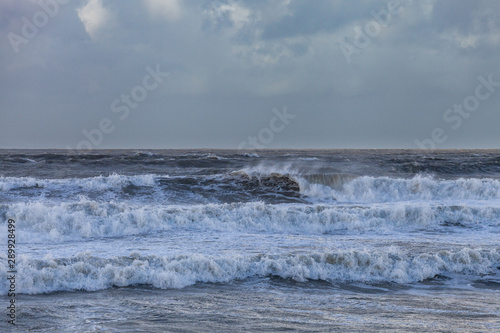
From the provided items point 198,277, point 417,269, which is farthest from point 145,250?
point 417,269

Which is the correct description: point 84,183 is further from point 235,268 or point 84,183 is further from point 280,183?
point 235,268

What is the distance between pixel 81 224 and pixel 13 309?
6581mm

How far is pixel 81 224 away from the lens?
44.5 ft

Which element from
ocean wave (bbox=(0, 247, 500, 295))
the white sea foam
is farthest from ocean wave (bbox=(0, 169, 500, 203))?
ocean wave (bbox=(0, 247, 500, 295))

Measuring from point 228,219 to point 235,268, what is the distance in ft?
16.9

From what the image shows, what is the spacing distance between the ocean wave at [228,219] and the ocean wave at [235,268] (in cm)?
383

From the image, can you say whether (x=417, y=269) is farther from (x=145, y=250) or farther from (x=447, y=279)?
(x=145, y=250)

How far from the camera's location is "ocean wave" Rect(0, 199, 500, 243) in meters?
13.5

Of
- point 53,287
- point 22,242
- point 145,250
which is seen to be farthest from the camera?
point 22,242

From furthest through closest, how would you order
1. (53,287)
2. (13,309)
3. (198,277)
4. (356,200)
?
(356,200), (198,277), (53,287), (13,309)

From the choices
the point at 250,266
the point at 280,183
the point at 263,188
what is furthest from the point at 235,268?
the point at 280,183

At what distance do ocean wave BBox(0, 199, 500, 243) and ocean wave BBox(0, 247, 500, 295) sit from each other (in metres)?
3.83

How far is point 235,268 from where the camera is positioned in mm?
9602

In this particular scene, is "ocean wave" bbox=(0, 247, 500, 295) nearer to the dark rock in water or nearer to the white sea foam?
the dark rock in water
